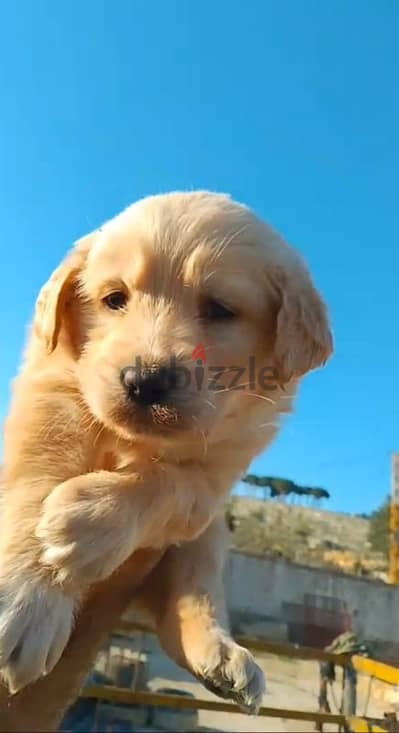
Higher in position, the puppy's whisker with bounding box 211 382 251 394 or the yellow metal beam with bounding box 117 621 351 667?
the puppy's whisker with bounding box 211 382 251 394

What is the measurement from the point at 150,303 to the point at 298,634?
1948mm

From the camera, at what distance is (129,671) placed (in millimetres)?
5484

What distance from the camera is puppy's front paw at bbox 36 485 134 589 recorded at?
1.29 m

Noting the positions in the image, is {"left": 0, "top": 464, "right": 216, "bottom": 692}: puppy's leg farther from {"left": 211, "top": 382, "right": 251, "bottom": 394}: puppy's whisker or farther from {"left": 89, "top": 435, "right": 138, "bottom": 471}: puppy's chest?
{"left": 211, "top": 382, "right": 251, "bottom": 394}: puppy's whisker

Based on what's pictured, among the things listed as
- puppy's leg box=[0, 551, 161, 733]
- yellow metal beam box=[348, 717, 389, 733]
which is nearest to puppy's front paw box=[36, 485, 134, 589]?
puppy's leg box=[0, 551, 161, 733]

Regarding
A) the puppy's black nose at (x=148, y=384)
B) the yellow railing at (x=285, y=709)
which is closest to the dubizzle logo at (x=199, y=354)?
the puppy's black nose at (x=148, y=384)

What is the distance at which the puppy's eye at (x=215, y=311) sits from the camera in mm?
1687

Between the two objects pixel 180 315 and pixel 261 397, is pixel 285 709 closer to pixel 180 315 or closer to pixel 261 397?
pixel 261 397

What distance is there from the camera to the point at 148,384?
1.35m

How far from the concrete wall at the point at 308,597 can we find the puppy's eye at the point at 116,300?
3.23ft

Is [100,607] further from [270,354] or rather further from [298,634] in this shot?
[298,634]

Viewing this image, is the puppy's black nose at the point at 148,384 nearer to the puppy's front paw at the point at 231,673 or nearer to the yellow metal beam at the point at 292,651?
the puppy's front paw at the point at 231,673

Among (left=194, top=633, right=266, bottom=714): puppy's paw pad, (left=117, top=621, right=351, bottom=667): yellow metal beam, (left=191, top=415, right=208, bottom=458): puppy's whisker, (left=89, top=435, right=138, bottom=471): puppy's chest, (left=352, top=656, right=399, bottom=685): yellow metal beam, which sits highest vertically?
(left=191, top=415, right=208, bottom=458): puppy's whisker

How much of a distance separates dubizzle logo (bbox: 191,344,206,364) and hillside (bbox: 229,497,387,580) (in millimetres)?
894
